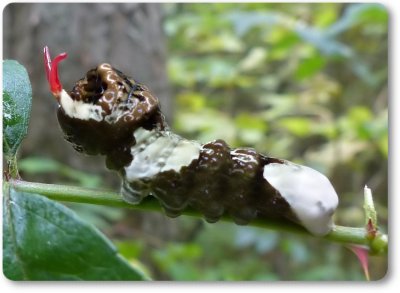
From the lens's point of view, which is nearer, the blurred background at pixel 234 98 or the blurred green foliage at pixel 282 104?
the blurred background at pixel 234 98

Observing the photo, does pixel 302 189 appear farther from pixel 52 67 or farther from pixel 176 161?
pixel 52 67

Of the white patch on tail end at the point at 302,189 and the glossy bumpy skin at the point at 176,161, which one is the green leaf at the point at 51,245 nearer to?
the glossy bumpy skin at the point at 176,161

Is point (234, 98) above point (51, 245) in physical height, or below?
below

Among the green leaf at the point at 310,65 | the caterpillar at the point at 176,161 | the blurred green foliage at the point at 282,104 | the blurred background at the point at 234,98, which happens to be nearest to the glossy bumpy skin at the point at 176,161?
the caterpillar at the point at 176,161

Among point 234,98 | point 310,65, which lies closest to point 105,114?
point 310,65

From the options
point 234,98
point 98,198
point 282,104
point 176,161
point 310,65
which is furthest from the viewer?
point 234,98

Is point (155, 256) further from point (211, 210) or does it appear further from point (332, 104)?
point (211, 210)

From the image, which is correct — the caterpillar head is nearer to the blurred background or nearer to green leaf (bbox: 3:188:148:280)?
green leaf (bbox: 3:188:148:280)
